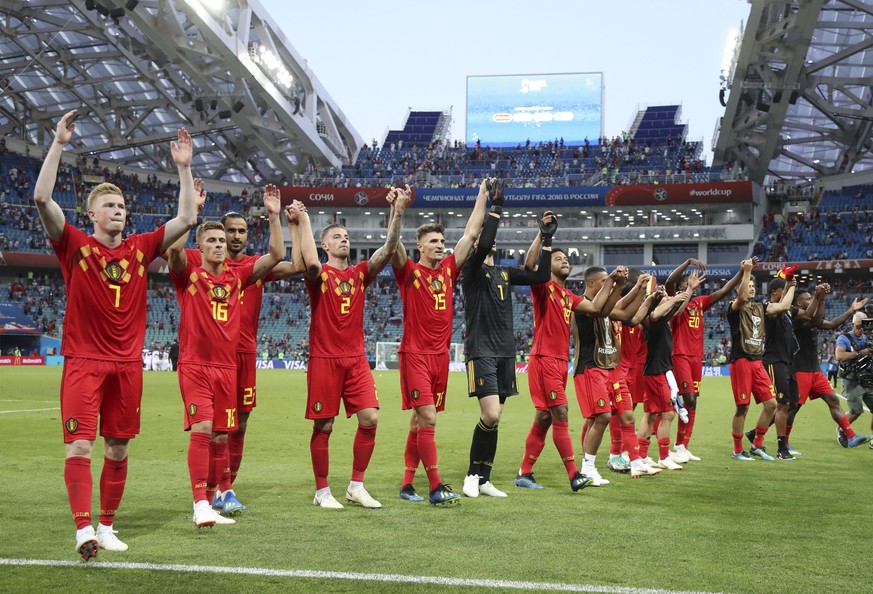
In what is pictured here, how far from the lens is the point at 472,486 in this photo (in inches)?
331

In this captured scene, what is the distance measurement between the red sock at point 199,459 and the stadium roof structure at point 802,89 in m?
37.6

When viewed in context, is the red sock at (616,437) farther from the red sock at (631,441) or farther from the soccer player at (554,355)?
the soccer player at (554,355)

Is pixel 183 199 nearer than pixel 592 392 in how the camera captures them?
Yes

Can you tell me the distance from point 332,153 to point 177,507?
63036 mm

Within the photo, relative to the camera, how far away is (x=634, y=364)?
11516 mm

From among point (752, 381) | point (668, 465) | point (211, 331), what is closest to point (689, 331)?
point (752, 381)

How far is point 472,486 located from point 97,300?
3.97 meters

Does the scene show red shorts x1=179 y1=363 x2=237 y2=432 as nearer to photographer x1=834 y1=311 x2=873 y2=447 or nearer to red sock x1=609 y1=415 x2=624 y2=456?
red sock x1=609 y1=415 x2=624 y2=456

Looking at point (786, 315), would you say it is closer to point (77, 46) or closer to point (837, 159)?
point (77, 46)

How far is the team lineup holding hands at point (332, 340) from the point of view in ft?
19.6

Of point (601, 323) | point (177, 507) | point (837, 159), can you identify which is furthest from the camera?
point (837, 159)

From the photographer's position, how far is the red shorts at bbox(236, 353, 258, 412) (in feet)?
25.9

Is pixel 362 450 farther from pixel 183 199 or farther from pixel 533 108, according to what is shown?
pixel 533 108

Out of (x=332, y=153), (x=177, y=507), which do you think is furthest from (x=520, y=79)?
(x=177, y=507)
